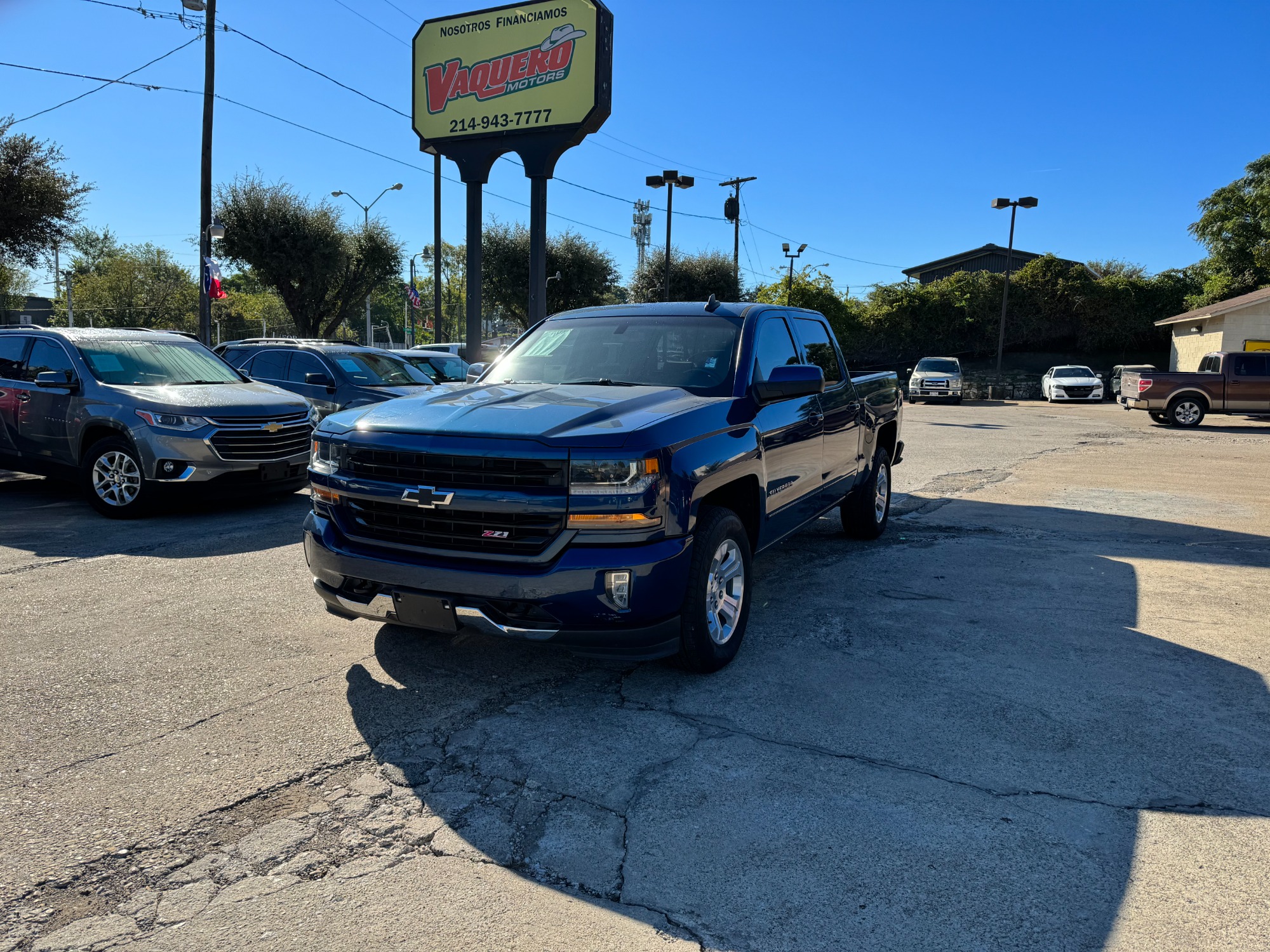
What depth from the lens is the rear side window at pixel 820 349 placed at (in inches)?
242

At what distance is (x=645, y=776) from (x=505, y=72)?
1669 cm

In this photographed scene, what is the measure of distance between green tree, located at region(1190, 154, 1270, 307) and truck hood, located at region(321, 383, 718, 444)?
47071 mm

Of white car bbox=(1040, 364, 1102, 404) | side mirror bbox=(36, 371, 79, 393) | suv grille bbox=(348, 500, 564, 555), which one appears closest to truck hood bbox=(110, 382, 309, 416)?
side mirror bbox=(36, 371, 79, 393)

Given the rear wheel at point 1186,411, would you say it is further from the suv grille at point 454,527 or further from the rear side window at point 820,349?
the suv grille at point 454,527

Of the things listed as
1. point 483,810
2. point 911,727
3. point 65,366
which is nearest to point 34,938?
point 483,810

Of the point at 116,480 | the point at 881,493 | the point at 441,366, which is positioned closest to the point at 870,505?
the point at 881,493

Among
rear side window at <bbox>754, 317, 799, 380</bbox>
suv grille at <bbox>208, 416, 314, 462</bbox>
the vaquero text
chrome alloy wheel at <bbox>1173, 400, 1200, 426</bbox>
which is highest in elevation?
the vaquero text

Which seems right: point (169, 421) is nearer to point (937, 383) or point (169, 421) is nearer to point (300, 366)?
point (300, 366)

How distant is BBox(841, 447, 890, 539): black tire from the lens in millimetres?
7215

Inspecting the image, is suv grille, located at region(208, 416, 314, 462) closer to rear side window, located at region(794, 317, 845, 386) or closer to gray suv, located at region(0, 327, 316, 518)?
gray suv, located at region(0, 327, 316, 518)

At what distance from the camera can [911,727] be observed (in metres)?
3.64

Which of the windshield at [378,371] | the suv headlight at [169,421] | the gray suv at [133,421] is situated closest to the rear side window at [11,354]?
the gray suv at [133,421]

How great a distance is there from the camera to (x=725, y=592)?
429cm

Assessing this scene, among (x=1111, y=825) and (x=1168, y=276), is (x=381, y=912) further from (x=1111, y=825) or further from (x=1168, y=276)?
(x=1168, y=276)
